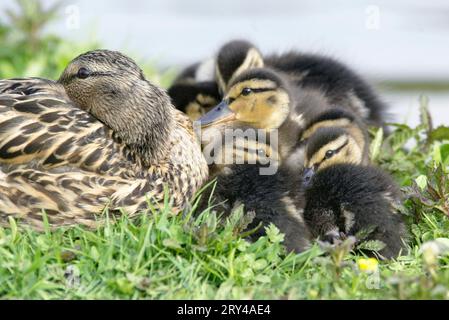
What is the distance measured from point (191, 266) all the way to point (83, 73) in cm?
103

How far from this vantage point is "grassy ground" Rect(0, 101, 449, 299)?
2908mm

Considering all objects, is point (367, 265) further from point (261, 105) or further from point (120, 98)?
point (261, 105)

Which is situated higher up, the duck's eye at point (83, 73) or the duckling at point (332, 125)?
the duck's eye at point (83, 73)

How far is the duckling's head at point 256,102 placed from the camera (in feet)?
14.0

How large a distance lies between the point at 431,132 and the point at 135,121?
178 centimetres

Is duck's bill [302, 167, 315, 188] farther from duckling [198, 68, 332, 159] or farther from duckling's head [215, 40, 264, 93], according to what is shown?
duckling's head [215, 40, 264, 93]

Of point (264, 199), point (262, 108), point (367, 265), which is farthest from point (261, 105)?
point (367, 265)

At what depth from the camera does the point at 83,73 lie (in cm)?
359

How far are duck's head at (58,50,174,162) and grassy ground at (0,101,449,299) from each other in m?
0.37

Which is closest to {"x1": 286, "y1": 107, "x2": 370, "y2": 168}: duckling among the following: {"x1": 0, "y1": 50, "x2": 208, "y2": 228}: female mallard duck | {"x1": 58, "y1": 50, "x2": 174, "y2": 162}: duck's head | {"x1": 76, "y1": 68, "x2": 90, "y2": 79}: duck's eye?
{"x1": 0, "y1": 50, "x2": 208, "y2": 228}: female mallard duck

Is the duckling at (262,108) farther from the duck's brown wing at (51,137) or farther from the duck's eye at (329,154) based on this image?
the duck's brown wing at (51,137)

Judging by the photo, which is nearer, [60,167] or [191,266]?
[191,266]

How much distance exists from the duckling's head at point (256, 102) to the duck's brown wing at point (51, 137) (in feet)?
2.80

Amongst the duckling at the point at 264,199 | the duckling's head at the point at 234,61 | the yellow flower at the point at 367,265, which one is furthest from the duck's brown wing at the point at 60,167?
the duckling's head at the point at 234,61
